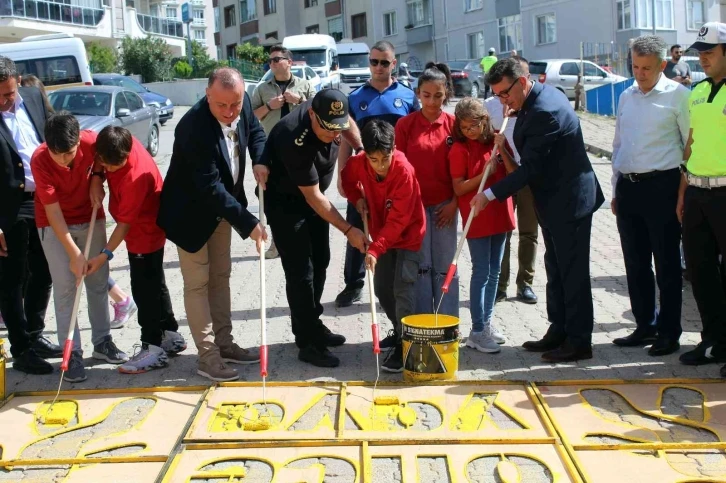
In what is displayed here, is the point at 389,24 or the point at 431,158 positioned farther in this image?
the point at 389,24

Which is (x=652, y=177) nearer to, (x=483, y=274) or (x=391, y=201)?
(x=483, y=274)

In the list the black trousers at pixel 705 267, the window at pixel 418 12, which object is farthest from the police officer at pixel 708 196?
the window at pixel 418 12

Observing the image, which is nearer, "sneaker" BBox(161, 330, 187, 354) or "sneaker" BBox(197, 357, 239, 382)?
→ "sneaker" BBox(197, 357, 239, 382)

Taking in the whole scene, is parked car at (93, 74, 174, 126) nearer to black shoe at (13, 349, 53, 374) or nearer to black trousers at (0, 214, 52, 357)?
black trousers at (0, 214, 52, 357)

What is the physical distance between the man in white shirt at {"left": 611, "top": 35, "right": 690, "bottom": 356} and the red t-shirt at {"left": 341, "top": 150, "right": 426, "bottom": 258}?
147 centimetres

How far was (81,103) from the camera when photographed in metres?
16.5

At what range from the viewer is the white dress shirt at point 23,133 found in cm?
601

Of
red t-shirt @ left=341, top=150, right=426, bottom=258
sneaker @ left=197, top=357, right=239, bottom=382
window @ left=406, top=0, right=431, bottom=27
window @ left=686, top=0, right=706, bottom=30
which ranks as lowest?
sneaker @ left=197, top=357, right=239, bottom=382

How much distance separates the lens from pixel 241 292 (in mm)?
8312

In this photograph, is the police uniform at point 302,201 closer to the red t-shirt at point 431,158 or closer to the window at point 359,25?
the red t-shirt at point 431,158

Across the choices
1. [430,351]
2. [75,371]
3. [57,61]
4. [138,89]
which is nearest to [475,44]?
[138,89]

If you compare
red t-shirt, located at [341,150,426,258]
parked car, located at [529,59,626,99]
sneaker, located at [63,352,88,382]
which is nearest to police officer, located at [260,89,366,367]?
red t-shirt, located at [341,150,426,258]

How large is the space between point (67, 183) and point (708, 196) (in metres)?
4.04

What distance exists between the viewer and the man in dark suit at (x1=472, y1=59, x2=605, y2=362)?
18.8 ft
